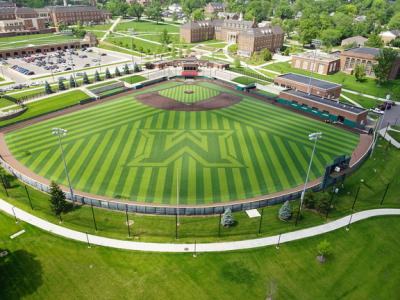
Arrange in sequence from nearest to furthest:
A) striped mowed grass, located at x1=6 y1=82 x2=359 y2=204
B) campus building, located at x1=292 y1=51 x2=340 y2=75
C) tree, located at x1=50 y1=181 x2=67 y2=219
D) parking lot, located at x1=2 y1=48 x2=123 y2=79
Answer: tree, located at x1=50 y1=181 x2=67 y2=219, striped mowed grass, located at x1=6 y1=82 x2=359 y2=204, campus building, located at x1=292 y1=51 x2=340 y2=75, parking lot, located at x1=2 y1=48 x2=123 y2=79

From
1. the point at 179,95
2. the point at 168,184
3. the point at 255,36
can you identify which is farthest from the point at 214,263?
the point at 255,36

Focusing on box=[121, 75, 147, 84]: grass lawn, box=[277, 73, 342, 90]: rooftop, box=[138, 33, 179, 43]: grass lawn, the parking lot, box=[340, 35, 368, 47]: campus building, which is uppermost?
box=[340, 35, 368, 47]: campus building

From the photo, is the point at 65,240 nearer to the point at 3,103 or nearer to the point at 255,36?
the point at 3,103

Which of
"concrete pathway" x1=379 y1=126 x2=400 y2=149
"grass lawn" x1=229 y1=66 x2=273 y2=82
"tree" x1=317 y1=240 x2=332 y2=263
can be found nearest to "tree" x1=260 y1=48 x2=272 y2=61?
"grass lawn" x1=229 y1=66 x2=273 y2=82

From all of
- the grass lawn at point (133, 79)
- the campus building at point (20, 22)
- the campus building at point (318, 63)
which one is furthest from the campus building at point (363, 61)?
the campus building at point (20, 22)

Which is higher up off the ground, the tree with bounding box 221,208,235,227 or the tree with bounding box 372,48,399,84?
the tree with bounding box 372,48,399,84

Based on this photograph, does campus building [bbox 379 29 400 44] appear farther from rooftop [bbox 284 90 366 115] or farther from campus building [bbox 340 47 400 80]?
rooftop [bbox 284 90 366 115]

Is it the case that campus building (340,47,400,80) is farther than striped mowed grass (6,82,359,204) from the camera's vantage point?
Yes
